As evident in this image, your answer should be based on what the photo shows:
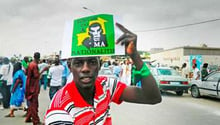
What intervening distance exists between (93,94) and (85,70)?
20 centimetres

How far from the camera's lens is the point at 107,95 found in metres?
1.93

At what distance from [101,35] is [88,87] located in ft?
1.33

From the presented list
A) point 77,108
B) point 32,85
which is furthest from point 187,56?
point 77,108

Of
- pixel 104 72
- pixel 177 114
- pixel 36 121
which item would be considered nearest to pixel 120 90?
pixel 36 121

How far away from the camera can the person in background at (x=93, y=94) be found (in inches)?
66.3

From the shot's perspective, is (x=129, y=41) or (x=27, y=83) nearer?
(x=129, y=41)

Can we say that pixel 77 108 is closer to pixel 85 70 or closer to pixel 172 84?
pixel 85 70

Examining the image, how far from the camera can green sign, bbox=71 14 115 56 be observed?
1871 millimetres

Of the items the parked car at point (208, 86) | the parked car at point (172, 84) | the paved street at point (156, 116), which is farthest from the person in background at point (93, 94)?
the parked car at point (172, 84)

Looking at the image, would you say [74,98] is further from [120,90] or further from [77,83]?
[120,90]

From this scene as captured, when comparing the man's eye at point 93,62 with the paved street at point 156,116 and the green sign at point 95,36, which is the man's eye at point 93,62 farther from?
the paved street at point 156,116

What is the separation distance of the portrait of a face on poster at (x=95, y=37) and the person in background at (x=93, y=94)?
5 centimetres

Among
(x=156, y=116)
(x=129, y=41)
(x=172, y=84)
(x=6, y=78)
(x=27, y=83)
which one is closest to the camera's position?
(x=129, y=41)

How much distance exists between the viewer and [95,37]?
1881 mm
